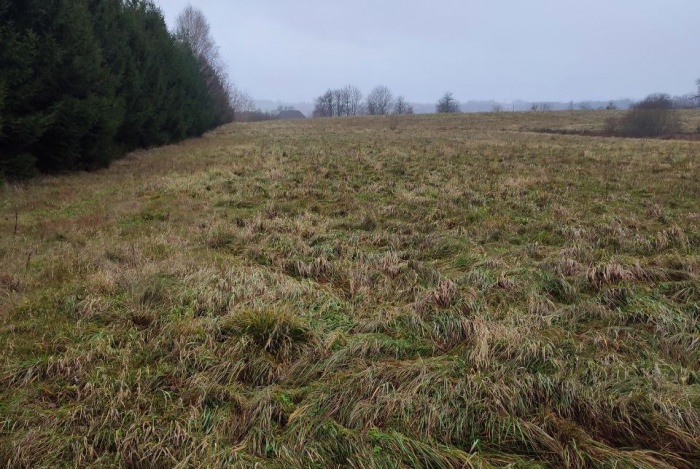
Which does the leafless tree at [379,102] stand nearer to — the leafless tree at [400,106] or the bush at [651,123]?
the leafless tree at [400,106]

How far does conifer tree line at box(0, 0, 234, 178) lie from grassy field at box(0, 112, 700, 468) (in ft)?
10.00

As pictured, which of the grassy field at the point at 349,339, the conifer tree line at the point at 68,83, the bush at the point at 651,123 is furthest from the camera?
the bush at the point at 651,123

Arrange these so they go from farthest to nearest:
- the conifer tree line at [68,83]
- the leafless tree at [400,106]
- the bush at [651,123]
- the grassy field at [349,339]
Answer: the leafless tree at [400,106] < the bush at [651,123] < the conifer tree line at [68,83] < the grassy field at [349,339]

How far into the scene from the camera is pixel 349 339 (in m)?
3.64

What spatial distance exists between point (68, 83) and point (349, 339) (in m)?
12.2

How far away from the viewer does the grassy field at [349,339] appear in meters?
2.51

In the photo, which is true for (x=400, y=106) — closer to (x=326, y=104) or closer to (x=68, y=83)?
(x=326, y=104)

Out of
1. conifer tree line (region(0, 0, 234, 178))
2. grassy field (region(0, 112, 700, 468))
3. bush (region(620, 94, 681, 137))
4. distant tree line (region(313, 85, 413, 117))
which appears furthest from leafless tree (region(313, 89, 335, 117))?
grassy field (region(0, 112, 700, 468))

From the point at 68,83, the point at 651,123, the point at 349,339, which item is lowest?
the point at 349,339

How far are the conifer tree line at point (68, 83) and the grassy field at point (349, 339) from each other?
10.00 feet

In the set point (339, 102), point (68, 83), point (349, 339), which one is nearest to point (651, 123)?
point (68, 83)

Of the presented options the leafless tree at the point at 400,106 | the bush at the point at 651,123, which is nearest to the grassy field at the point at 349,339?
the bush at the point at 651,123

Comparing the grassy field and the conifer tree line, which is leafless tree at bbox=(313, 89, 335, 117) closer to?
the conifer tree line

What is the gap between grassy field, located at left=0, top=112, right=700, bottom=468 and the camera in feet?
8.22
